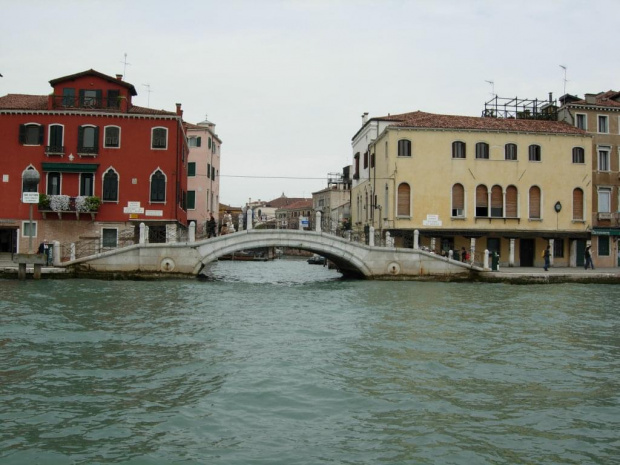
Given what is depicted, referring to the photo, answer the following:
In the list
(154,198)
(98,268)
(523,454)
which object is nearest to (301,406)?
(523,454)

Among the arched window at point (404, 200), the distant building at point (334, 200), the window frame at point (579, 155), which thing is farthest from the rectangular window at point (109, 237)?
the distant building at point (334, 200)

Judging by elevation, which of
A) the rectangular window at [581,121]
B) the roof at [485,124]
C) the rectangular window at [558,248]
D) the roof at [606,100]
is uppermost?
the roof at [606,100]

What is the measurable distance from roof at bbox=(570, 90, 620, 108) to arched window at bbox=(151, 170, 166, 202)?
22244 millimetres

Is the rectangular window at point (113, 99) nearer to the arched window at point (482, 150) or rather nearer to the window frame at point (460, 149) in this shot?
the window frame at point (460, 149)

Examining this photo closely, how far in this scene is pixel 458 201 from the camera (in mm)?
31250

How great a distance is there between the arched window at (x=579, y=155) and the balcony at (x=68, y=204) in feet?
78.8

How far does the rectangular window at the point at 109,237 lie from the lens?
94.8 ft

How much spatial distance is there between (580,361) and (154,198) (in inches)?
879

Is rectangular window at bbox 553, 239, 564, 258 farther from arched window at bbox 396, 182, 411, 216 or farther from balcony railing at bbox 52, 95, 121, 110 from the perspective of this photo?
balcony railing at bbox 52, 95, 121, 110

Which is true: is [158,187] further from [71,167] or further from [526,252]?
[526,252]

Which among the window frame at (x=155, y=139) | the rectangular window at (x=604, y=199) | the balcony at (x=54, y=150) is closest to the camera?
the balcony at (x=54, y=150)

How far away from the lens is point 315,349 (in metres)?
11.7

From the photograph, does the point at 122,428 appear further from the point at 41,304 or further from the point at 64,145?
the point at 64,145

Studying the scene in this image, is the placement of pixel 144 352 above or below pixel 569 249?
below
